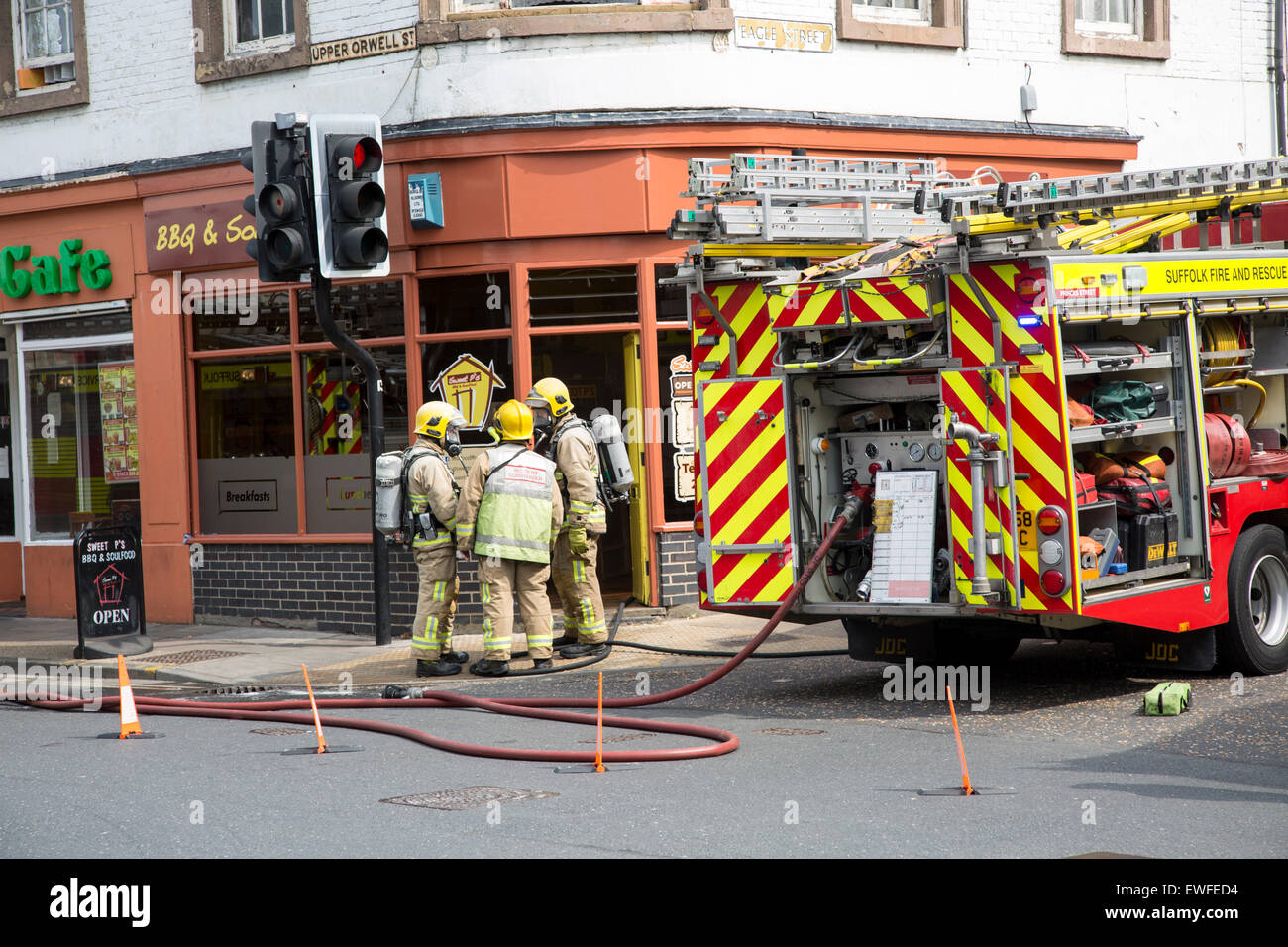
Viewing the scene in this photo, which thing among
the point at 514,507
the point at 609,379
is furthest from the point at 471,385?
the point at 514,507

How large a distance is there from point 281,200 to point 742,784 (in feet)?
21.5

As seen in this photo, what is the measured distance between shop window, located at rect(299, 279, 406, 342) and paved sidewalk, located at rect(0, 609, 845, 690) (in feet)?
8.83

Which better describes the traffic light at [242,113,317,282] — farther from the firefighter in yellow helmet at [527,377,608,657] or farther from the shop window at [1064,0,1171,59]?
the shop window at [1064,0,1171,59]

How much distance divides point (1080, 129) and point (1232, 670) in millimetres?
7417

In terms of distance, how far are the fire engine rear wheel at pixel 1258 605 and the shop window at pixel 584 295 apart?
5673mm

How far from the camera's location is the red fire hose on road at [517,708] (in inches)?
306

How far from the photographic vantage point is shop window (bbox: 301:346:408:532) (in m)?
13.8

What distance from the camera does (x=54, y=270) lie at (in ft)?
51.2

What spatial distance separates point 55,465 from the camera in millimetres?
16250

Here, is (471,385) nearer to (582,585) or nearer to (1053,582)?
(582,585)

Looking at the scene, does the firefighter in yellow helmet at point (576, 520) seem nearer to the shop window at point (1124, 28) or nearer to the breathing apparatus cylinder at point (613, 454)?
the breathing apparatus cylinder at point (613, 454)

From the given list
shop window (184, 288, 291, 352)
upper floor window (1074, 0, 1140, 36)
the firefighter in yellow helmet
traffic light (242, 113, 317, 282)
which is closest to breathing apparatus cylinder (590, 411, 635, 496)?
the firefighter in yellow helmet

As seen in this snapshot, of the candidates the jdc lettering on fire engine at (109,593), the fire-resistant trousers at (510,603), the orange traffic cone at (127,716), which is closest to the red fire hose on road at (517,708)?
the orange traffic cone at (127,716)
